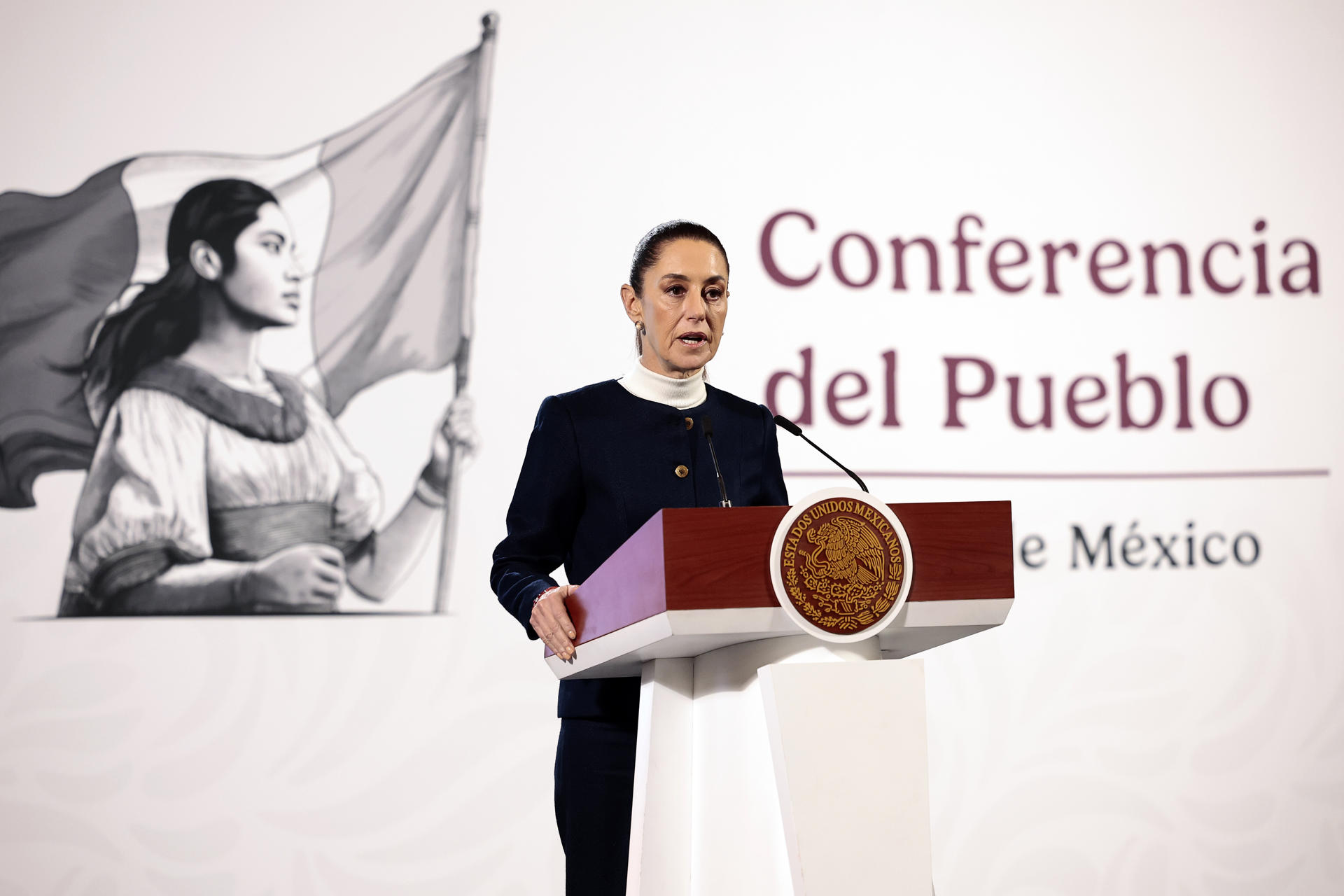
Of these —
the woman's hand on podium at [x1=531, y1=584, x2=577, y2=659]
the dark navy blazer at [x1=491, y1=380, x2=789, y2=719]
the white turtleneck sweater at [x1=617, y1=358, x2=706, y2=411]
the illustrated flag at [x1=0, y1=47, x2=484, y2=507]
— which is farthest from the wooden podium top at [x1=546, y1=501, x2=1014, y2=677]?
the illustrated flag at [x1=0, y1=47, x2=484, y2=507]

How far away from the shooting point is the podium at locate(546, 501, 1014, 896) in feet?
3.16

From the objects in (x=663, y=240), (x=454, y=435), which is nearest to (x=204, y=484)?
(x=454, y=435)

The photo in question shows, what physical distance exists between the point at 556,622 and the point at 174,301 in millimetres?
2093

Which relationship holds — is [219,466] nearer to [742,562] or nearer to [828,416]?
[828,416]

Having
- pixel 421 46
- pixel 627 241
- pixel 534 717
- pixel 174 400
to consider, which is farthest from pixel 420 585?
pixel 421 46

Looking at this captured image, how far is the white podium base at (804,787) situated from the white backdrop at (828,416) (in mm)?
1819

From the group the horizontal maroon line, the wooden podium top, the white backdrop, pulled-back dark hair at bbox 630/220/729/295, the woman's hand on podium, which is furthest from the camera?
the horizontal maroon line

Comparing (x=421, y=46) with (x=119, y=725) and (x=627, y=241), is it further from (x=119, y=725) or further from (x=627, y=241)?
(x=119, y=725)

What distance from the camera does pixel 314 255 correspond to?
2934mm

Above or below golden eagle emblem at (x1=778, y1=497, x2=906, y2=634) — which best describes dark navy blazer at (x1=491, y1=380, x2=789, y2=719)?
above

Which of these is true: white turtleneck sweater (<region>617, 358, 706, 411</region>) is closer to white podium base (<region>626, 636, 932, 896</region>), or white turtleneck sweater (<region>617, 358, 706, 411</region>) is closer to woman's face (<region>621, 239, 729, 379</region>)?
woman's face (<region>621, 239, 729, 379</region>)

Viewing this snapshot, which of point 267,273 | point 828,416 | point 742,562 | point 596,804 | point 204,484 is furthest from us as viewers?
point 828,416

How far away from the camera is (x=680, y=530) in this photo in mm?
940

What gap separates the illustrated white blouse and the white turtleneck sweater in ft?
4.94
